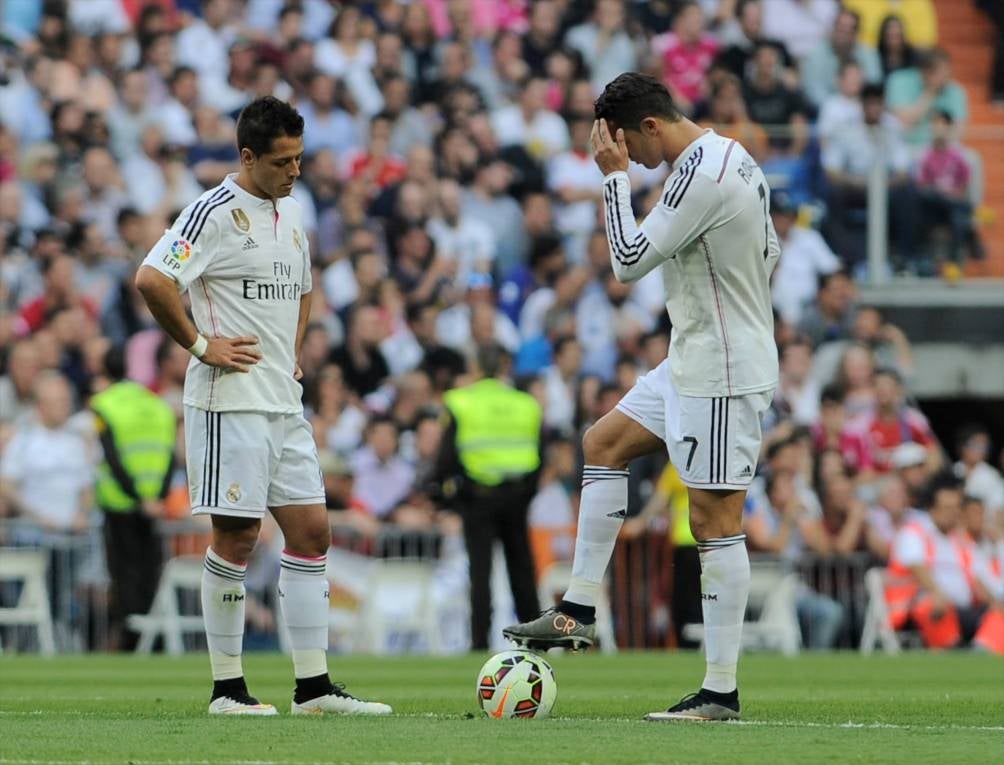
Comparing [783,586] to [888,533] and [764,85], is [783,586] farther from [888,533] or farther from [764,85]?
[764,85]

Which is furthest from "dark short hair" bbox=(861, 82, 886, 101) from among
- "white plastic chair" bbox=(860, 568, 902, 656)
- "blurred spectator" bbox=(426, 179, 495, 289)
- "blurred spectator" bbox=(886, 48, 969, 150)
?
"white plastic chair" bbox=(860, 568, 902, 656)

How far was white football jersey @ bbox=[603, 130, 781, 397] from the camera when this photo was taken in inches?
344

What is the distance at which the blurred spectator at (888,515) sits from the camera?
779 inches

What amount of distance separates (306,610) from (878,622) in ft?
35.3

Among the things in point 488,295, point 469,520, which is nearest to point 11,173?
point 488,295

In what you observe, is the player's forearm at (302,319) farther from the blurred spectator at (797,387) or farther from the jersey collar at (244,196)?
the blurred spectator at (797,387)

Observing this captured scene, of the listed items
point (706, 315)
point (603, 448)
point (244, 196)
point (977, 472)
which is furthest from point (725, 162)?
point (977, 472)

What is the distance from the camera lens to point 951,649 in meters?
19.0

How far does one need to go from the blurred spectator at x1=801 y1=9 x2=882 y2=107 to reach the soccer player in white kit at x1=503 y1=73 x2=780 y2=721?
15951 millimetres

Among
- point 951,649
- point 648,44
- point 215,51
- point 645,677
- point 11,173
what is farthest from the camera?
point 648,44

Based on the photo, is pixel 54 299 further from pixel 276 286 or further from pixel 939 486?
pixel 276 286

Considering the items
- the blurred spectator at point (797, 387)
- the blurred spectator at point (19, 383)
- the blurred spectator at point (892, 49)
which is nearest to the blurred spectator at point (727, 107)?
the blurred spectator at point (892, 49)

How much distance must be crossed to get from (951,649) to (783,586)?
1.50 m

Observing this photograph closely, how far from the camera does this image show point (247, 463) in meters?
9.07
